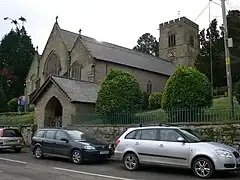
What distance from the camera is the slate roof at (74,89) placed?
21.1 metres

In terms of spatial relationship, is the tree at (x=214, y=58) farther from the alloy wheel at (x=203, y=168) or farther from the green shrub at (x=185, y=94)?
the alloy wheel at (x=203, y=168)

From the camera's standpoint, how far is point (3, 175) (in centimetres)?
972

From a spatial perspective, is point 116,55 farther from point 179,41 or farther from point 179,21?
point 179,21

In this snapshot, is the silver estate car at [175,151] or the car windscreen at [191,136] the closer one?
the silver estate car at [175,151]

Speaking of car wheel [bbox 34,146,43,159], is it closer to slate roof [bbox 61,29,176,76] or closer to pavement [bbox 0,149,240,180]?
pavement [bbox 0,149,240,180]

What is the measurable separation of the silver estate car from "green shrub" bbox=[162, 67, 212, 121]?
4.35 m

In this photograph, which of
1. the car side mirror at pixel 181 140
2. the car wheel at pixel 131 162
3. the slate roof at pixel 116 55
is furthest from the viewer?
the slate roof at pixel 116 55

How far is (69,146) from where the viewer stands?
13.3 metres

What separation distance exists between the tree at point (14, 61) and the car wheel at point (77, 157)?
45.1 m

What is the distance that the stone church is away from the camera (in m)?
21.8

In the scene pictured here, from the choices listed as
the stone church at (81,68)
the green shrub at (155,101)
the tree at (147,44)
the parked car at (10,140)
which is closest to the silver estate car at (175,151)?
the parked car at (10,140)

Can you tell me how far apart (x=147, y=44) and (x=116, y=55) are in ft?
143

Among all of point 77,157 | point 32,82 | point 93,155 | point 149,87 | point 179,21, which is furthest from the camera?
point 179,21


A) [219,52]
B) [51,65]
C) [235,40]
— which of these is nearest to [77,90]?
[235,40]
